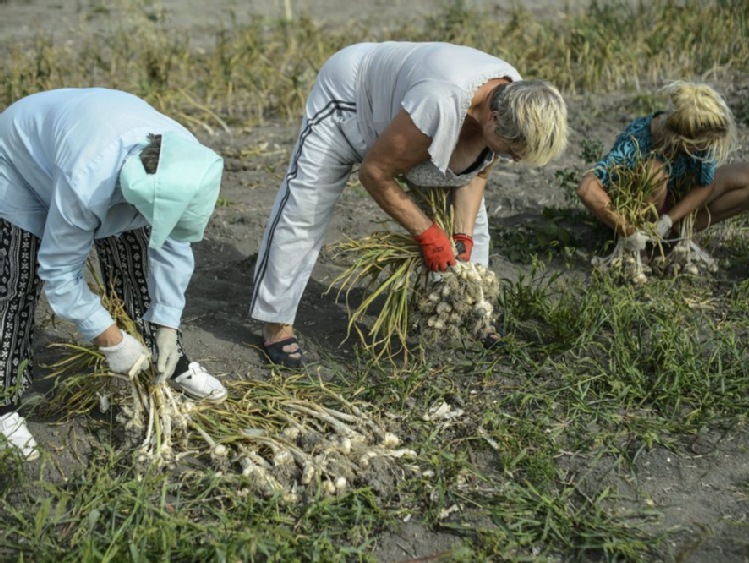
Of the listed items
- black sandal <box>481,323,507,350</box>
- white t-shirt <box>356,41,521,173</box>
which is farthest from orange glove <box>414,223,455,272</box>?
black sandal <box>481,323,507,350</box>

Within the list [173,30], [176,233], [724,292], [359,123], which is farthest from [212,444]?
[173,30]

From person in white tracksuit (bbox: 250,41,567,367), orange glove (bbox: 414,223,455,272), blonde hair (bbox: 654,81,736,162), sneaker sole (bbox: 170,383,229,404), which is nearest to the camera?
person in white tracksuit (bbox: 250,41,567,367)

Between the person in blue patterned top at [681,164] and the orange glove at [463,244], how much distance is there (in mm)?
801

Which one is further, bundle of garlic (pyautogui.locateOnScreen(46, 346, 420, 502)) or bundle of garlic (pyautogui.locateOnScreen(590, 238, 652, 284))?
bundle of garlic (pyautogui.locateOnScreen(590, 238, 652, 284))

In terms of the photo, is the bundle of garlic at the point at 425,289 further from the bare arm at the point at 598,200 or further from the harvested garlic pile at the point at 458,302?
the bare arm at the point at 598,200

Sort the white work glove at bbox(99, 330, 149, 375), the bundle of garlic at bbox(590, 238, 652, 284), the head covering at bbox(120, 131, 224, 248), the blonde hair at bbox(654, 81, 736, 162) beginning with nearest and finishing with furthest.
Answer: the head covering at bbox(120, 131, 224, 248), the white work glove at bbox(99, 330, 149, 375), the blonde hair at bbox(654, 81, 736, 162), the bundle of garlic at bbox(590, 238, 652, 284)

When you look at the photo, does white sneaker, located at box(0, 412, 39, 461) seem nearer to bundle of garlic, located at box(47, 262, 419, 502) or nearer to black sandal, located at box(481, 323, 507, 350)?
bundle of garlic, located at box(47, 262, 419, 502)

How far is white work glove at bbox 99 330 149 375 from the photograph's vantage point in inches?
108

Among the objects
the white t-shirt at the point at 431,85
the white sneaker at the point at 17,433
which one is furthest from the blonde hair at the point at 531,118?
the white sneaker at the point at 17,433

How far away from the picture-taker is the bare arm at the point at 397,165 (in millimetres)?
3105

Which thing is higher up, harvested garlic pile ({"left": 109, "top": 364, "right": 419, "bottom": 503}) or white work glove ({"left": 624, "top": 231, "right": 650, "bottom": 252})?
white work glove ({"left": 624, "top": 231, "right": 650, "bottom": 252})

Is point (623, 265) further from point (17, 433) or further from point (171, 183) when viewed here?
point (17, 433)

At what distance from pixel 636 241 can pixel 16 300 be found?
252cm

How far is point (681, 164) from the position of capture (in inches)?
165
